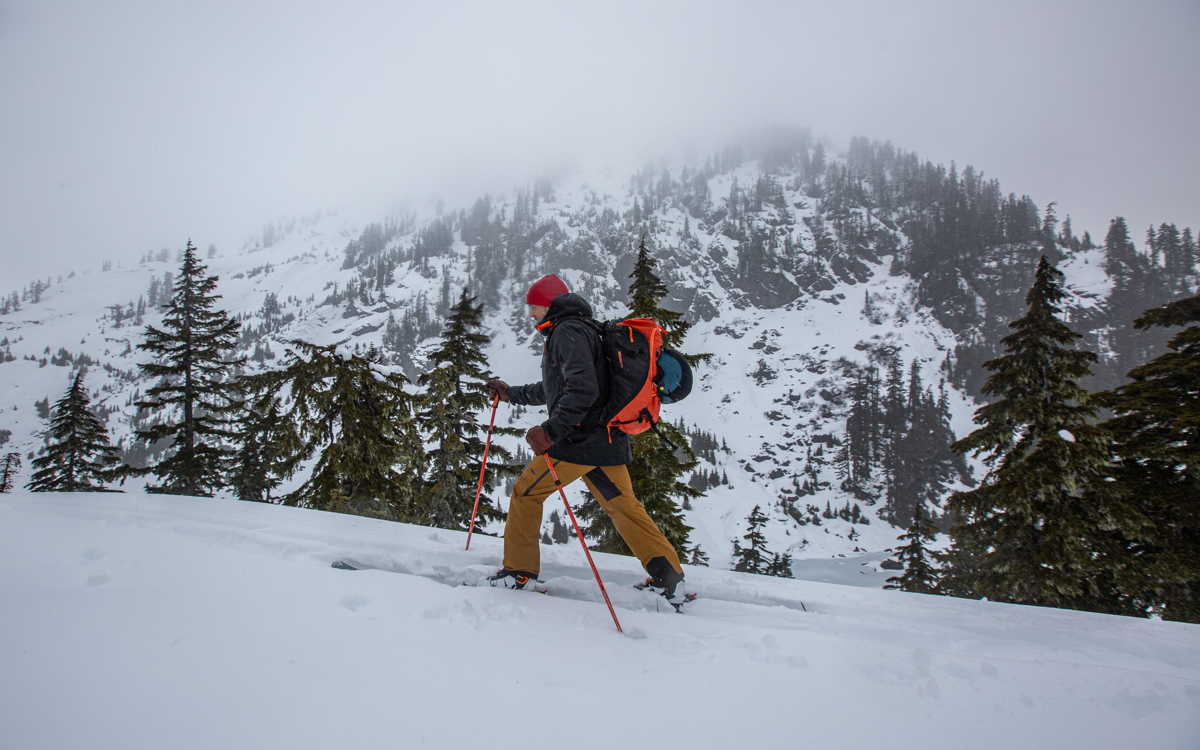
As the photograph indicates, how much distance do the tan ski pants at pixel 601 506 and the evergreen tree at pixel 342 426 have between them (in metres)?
7.40

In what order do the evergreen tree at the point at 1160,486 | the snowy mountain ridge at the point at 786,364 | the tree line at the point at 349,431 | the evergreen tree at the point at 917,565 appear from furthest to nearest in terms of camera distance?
the snowy mountain ridge at the point at 786,364 < the evergreen tree at the point at 917,565 < the tree line at the point at 349,431 < the evergreen tree at the point at 1160,486

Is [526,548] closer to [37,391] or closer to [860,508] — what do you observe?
[860,508]

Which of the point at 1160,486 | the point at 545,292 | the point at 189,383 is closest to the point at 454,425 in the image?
the point at 189,383

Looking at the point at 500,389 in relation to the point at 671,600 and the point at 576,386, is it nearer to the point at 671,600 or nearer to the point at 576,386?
the point at 576,386

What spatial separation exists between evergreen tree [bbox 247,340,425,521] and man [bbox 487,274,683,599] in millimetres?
7421

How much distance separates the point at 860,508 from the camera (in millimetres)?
91938

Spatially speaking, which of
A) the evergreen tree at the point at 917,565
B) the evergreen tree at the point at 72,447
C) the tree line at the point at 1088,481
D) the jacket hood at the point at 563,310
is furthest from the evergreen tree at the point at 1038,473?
the evergreen tree at the point at 72,447

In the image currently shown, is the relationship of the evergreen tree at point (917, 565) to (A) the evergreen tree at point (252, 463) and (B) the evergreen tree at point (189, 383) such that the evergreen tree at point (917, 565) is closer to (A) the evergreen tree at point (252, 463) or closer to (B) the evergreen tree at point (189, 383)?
(A) the evergreen tree at point (252, 463)

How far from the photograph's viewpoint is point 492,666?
216cm

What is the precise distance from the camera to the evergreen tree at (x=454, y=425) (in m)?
12.4

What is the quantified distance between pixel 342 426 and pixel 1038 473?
14.0 metres

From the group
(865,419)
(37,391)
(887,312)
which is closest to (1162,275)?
(887,312)

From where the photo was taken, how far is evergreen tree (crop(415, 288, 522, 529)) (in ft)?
40.7

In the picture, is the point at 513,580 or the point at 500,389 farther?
the point at 500,389
